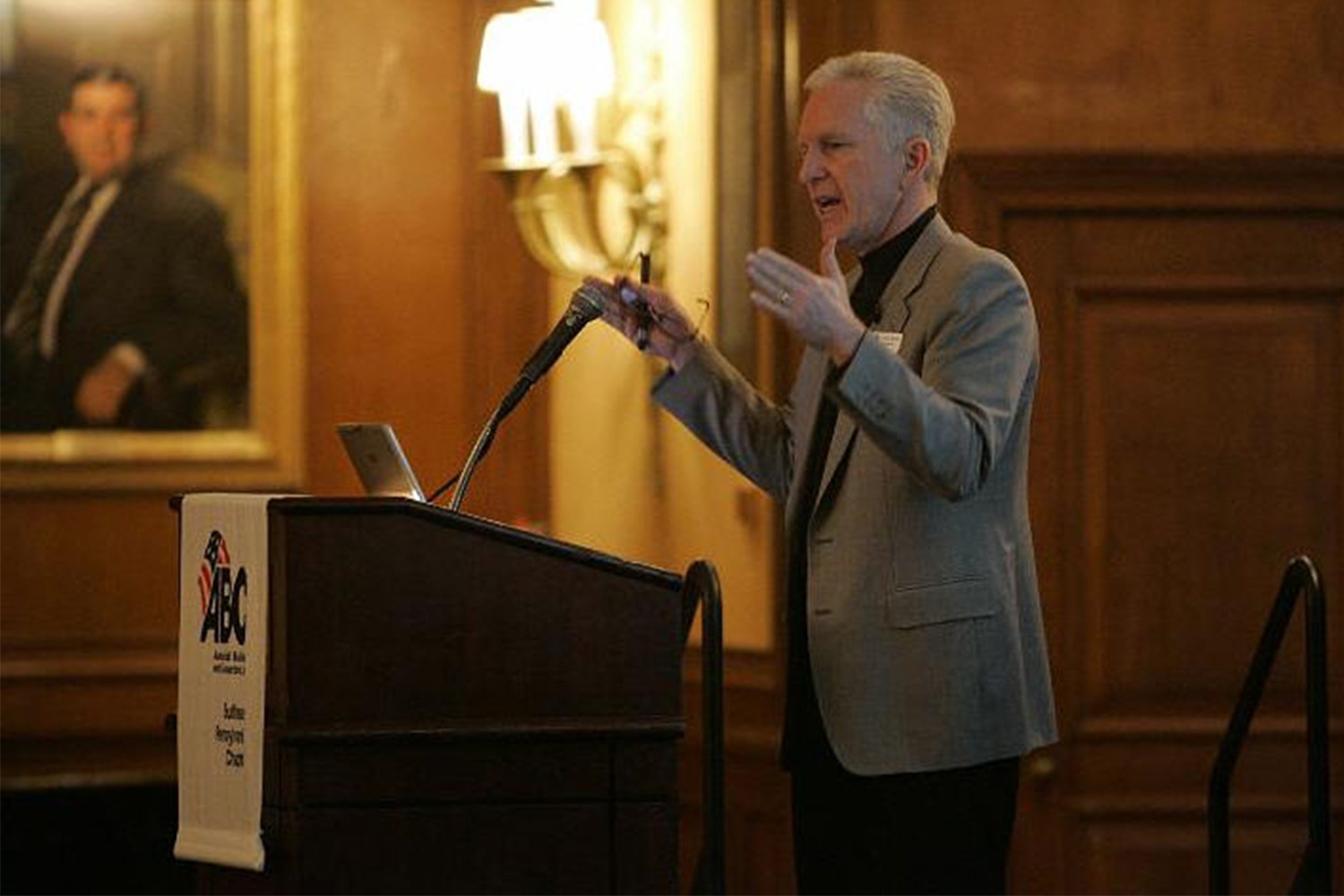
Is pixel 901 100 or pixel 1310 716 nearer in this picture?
pixel 901 100

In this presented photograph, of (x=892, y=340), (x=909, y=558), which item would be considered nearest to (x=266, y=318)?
(x=892, y=340)

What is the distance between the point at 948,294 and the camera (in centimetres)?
347

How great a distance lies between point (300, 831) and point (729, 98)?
2805mm

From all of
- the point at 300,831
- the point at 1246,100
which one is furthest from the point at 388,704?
the point at 1246,100

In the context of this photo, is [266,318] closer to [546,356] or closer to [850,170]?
[546,356]

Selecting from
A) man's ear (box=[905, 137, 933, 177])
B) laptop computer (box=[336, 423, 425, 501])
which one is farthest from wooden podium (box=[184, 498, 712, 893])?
man's ear (box=[905, 137, 933, 177])

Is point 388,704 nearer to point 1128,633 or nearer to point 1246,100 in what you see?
point 1128,633

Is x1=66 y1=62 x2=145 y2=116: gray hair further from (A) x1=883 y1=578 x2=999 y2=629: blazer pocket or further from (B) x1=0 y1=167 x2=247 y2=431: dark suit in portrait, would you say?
(A) x1=883 y1=578 x2=999 y2=629: blazer pocket

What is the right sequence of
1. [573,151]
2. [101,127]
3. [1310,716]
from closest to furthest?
[1310,716] → [573,151] → [101,127]

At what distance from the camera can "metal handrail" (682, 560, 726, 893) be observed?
3.58 m

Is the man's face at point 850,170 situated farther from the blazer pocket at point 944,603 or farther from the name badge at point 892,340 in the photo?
the blazer pocket at point 944,603

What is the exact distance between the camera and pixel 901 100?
3623 mm

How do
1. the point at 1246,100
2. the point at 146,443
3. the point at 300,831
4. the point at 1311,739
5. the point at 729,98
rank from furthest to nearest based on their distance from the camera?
the point at 146,443, the point at 729,98, the point at 1246,100, the point at 1311,739, the point at 300,831

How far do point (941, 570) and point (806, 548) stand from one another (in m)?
0.25
